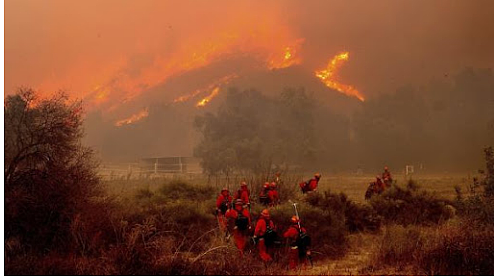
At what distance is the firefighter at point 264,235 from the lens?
1288 centimetres

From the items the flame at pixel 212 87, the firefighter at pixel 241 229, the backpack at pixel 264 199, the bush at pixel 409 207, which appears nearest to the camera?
the firefighter at pixel 241 229

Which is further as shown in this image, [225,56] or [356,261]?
[225,56]

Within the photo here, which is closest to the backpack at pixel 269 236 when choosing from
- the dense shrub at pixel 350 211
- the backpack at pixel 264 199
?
the backpack at pixel 264 199

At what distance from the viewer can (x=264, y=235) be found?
42.3ft

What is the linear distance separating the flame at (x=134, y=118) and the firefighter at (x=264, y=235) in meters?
87.7

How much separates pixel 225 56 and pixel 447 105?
154ft

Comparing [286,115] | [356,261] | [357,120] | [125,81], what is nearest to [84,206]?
[356,261]

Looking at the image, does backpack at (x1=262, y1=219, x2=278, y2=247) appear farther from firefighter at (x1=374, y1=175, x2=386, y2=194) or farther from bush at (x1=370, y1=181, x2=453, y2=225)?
firefighter at (x1=374, y1=175, x2=386, y2=194)

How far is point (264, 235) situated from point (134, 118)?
303 ft

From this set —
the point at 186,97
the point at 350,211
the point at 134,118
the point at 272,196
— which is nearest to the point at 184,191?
the point at 272,196

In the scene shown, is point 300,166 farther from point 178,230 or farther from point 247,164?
point 178,230

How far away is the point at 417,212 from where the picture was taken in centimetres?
2025

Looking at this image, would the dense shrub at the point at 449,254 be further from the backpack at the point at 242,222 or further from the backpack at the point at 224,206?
the backpack at the point at 224,206

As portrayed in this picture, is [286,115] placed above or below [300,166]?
above
